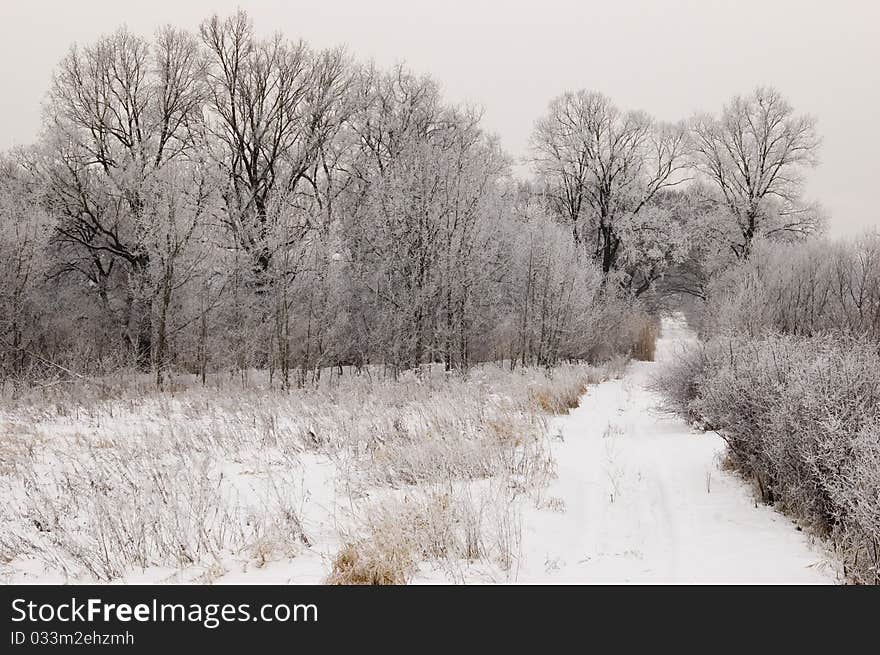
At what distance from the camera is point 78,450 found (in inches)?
331

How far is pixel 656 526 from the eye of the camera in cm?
516

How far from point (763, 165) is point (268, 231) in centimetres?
2812

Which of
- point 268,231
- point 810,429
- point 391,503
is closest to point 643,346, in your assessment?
point 268,231

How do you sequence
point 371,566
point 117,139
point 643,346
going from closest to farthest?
1. point 371,566
2. point 117,139
3. point 643,346

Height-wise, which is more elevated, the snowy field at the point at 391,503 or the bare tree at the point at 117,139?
the bare tree at the point at 117,139

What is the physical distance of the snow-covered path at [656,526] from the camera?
4074 mm

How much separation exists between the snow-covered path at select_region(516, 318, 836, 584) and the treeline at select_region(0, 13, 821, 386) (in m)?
11.3

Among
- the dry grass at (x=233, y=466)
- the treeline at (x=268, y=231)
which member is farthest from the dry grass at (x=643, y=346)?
the dry grass at (x=233, y=466)

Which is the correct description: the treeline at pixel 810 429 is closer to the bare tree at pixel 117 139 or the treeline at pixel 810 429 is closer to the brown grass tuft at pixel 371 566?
the brown grass tuft at pixel 371 566

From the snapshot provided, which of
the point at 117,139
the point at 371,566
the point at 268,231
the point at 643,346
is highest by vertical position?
the point at 117,139

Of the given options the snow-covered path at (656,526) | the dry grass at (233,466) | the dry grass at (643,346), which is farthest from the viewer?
the dry grass at (643,346)

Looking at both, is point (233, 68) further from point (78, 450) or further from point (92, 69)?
point (78, 450)

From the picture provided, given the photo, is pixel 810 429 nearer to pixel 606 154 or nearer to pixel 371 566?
pixel 371 566

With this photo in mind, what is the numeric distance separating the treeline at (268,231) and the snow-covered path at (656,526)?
11290 millimetres
